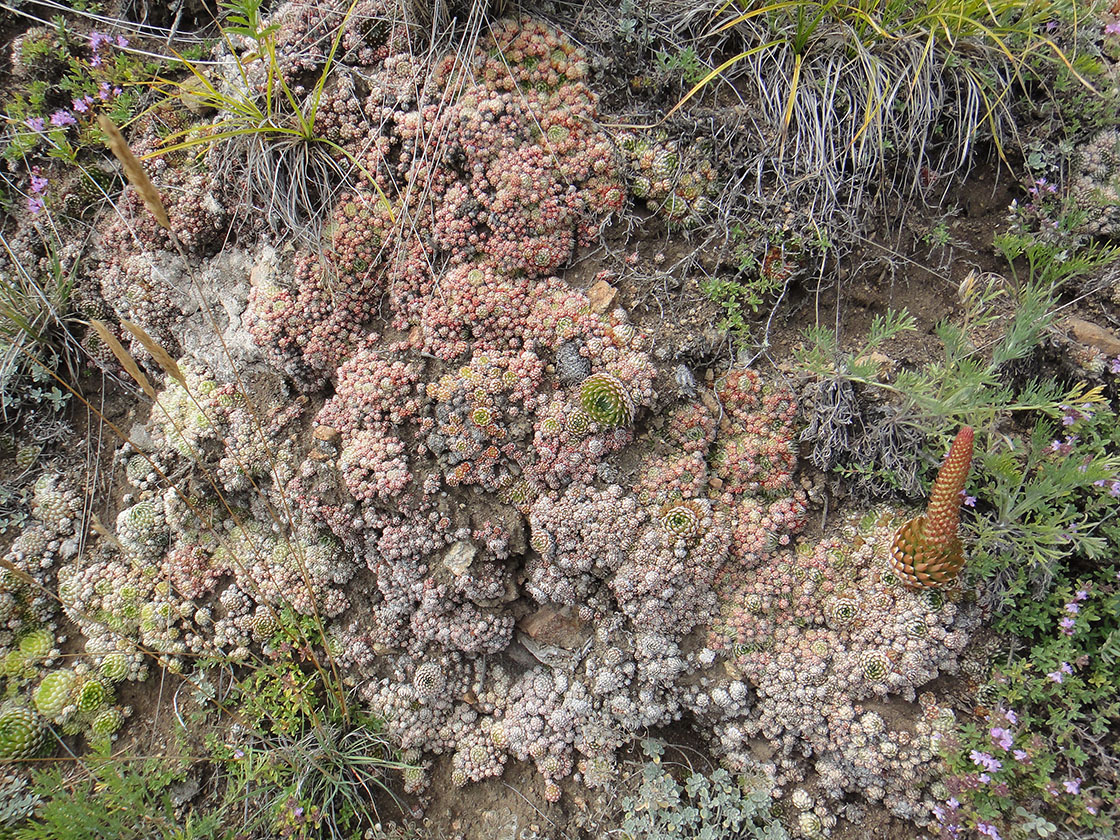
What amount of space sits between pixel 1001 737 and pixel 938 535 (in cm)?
95

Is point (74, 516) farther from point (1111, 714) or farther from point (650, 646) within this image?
point (1111, 714)

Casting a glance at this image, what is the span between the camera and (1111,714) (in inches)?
113

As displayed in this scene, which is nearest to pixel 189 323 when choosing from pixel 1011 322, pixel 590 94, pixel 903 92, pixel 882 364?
pixel 590 94

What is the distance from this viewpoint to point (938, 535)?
3031mm

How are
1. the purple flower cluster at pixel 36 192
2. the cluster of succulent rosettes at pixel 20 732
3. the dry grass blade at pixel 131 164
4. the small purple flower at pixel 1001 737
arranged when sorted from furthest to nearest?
1. the purple flower cluster at pixel 36 192
2. the cluster of succulent rosettes at pixel 20 732
3. the small purple flower at pixel 1001 737
4. the dry grass blade at pixel 131 164

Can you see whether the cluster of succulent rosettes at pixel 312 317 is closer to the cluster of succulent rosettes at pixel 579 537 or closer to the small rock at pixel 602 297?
the small rock at pixel 602 297

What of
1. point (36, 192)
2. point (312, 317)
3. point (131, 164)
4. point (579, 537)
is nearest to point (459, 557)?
point (579, 537)

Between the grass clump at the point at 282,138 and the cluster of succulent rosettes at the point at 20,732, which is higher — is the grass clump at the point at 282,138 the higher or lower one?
the higher one

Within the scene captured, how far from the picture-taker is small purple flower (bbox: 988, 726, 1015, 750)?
9.58ft

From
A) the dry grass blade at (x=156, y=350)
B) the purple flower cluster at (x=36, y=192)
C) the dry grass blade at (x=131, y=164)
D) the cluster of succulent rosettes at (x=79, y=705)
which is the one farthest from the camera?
the purple flower cluster at (x=36, y=192)

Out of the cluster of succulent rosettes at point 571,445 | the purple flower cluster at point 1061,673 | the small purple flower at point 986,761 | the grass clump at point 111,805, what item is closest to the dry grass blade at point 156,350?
the cluster of succulent rosettes at point 571,445

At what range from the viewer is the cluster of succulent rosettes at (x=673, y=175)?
12.3ft

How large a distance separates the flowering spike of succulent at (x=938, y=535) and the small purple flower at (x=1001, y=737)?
674 mm

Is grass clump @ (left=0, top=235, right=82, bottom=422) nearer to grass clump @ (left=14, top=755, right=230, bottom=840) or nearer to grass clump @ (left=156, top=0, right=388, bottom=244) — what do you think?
grass clump @ (left=156, top=0, right=388, bottom=244)
